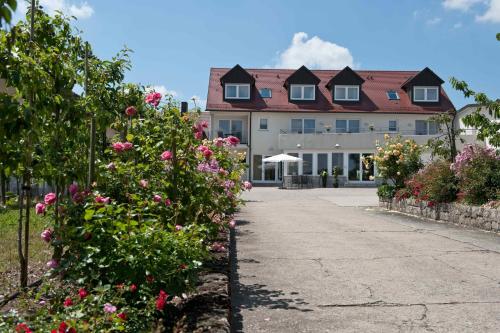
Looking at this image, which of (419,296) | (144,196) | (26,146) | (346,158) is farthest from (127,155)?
(346,158)

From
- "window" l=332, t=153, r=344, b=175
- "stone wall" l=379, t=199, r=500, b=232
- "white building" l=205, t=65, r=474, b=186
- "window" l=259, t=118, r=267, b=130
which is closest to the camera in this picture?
"stone wall" l=379, t=199, r=500, b=232

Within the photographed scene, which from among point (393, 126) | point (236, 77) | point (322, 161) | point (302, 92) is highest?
point (236, 77)

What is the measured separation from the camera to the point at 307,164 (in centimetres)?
3972

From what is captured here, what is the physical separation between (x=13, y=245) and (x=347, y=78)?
36.9 metres

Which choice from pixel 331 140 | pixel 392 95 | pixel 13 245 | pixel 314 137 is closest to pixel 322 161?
pixel 331 140

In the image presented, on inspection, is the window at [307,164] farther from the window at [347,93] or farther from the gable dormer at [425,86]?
the gable dormer at [425,86]

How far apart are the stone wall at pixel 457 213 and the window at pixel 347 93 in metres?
26.2

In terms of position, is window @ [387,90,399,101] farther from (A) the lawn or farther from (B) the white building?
(A) the lawn

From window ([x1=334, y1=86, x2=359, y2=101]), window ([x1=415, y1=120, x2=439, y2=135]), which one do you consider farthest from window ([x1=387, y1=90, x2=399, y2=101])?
window ([x1=334, y1=86, x2=359, y2=101])

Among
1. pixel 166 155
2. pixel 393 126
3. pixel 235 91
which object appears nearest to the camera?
pixel 166 155

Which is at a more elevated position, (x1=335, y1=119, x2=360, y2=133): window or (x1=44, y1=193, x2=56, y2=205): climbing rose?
(x1=335, y1=119, x2=360, y2=133): window

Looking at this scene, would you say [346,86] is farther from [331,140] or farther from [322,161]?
[322,161]

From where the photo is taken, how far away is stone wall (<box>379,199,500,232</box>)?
1124 centimetres

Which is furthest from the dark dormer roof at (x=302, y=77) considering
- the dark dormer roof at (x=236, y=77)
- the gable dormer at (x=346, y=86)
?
the dark dormer roof at (x=236, y=77)
